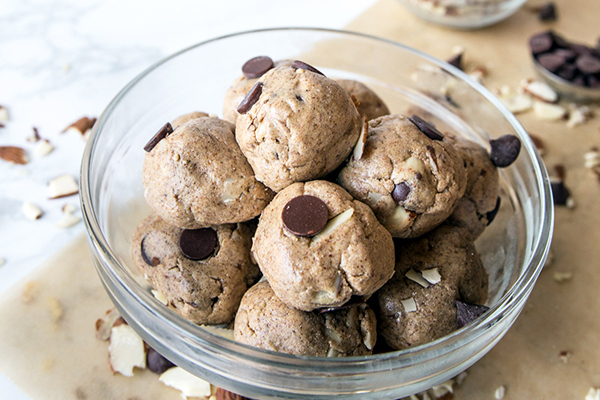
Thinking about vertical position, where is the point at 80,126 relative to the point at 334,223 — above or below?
below

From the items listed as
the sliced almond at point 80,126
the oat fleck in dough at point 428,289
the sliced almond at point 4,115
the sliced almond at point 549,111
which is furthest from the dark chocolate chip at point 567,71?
the sliced almond at point 4,115

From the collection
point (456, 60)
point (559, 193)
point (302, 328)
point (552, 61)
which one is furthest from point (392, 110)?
point (302, 328)

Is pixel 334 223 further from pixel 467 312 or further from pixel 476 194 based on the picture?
pixel 476 194

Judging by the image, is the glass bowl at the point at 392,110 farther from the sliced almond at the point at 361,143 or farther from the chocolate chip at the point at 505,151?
the sliced almond at the point at 361,143

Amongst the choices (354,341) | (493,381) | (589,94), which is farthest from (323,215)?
(589,94)

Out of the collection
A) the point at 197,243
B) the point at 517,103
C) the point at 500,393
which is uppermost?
the point at 197,243

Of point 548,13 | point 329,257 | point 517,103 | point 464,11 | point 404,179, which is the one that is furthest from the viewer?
point 548,13

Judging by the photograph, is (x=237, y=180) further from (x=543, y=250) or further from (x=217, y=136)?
(x=543, y=250)
